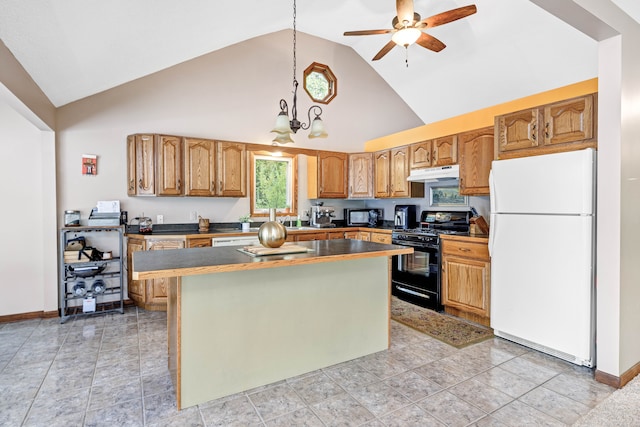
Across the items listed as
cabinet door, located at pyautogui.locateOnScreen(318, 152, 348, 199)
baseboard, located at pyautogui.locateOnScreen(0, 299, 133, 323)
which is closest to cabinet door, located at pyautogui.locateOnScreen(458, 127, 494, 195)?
cabinet door, located at pyautogui.locateOnScreen(318, 152, 348, 199)

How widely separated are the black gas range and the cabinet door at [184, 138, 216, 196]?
2.57 m

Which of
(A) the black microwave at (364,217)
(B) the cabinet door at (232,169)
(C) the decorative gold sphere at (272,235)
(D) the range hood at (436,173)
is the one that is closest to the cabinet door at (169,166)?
(B) the cabinet door at (232,169)

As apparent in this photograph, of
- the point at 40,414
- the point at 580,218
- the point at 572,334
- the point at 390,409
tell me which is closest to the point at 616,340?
the point at 572,334

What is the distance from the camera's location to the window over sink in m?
5.11

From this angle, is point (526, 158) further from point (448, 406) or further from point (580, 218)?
point (448, 406)

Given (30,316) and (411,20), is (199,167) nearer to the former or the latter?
(30,316)

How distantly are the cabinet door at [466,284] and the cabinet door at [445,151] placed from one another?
3.98ft

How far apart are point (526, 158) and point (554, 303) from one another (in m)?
1.24

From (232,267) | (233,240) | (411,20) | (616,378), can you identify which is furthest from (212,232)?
(616,378)

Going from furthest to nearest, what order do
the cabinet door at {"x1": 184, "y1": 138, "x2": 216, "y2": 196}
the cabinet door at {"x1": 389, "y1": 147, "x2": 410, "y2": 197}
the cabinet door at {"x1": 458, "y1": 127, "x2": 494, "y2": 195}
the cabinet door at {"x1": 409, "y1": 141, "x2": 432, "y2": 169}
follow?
the cabinet door at {"x1": 389, "y1": 147, "x2": 410, "y2": 197}
the cabinet door at {"x1": 409, "y1": 141, "x2": 432, "y2": 169}
the cabinet door at {"x1": 184, "y1": 138, "x2": 216, "y2": 196}
the cabinet door at {"x1": 458, "y1": 127, "x2": 494, "y2": 195}

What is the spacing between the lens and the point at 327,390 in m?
2.31

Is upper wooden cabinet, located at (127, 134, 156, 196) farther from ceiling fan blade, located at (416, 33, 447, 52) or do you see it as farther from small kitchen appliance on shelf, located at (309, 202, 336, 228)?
ceiling fan blade, located at (416, 33, 447, 52)

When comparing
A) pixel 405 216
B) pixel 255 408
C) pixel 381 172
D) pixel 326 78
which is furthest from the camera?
pixel 326 78

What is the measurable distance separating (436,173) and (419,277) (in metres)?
1.33
